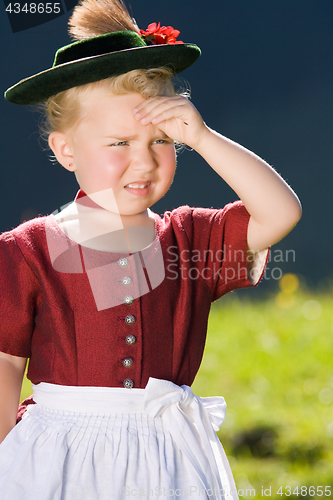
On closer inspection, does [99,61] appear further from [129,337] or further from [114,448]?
[114,448]

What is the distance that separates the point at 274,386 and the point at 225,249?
6.22ft

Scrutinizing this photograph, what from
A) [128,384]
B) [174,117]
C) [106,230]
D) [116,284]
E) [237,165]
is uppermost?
[174,117]

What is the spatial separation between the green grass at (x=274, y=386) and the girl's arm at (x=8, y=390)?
124 centimetres

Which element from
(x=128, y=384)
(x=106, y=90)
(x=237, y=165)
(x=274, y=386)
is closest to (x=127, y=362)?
(x=128, y=384)

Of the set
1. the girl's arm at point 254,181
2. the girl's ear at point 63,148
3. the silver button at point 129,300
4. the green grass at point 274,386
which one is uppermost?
the girl's ear at point 63,148

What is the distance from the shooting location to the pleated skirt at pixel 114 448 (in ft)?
3.68

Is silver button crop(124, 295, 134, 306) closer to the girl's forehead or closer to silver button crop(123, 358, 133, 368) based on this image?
silver button crop(123, 358, 133, 368)

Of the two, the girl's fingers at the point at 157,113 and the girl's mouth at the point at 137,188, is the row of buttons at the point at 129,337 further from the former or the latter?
the girl's fingers at the point at 157,113

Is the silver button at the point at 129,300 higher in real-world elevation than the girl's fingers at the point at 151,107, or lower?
lower

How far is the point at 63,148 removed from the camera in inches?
52.6

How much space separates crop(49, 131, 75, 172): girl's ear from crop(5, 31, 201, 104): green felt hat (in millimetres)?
101

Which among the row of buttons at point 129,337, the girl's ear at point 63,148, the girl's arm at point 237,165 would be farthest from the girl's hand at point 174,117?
the row of buttons at point 129,337

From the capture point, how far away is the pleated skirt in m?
1.12

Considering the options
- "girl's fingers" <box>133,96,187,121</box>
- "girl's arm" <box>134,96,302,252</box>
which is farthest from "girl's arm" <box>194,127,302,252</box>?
"girl's fingers" <box>133,96,187,121</box>
